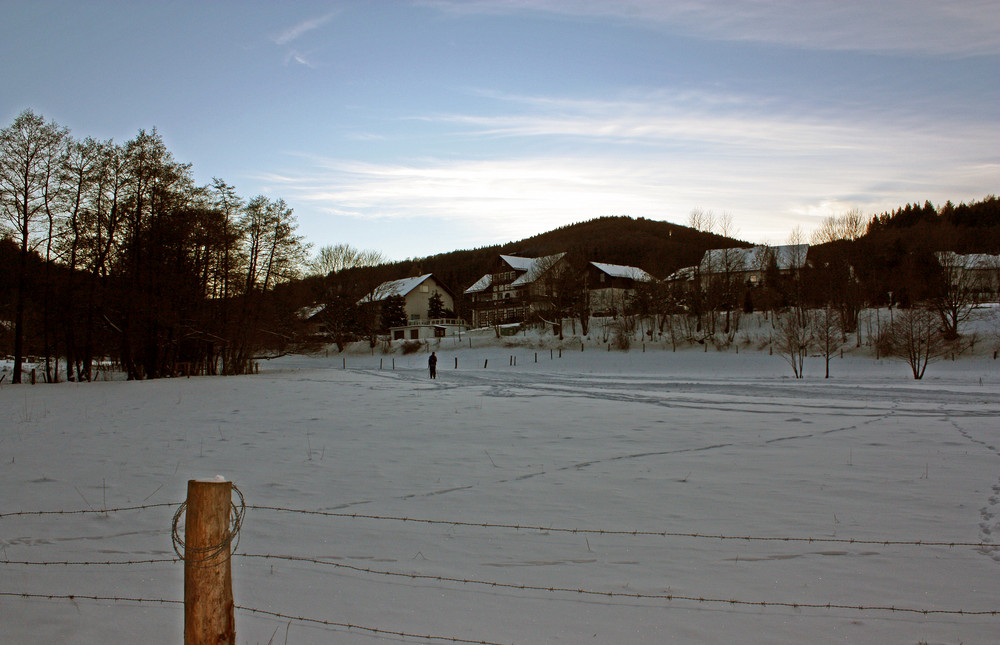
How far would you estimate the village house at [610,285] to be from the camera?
72.7 metres

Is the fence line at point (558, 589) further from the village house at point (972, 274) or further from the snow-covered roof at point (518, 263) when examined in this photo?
the snow-covered roof at point (518, 263)

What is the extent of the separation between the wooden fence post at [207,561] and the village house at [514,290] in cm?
6632

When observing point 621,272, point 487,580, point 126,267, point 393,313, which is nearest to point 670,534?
point 487,580

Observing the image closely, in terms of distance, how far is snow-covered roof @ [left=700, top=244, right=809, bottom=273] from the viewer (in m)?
68.7

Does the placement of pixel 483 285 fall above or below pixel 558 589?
above

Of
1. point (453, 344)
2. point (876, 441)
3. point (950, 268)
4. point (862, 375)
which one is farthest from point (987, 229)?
point (876, 441)

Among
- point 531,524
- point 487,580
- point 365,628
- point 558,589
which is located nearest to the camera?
point 365,628

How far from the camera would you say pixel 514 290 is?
89.4m

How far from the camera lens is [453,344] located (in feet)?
230

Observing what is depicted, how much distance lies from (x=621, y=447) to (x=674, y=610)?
23.8ft

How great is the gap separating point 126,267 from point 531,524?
36.8m

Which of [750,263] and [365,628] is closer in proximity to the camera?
[365,628]

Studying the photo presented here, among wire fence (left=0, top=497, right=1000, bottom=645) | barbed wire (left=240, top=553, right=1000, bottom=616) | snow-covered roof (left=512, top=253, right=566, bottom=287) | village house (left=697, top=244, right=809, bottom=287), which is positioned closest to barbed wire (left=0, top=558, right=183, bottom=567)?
wire fence (left=0, top=497, right=1000, bottom=645)

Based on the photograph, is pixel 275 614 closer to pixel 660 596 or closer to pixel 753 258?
pixel 660 596
